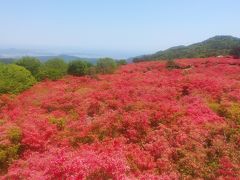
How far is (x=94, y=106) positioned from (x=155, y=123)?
5132 millimetres

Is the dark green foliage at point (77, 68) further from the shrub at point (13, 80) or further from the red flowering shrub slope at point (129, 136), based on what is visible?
the red flowering shrub slope at point (129, 136)

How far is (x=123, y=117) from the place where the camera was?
16172 mm

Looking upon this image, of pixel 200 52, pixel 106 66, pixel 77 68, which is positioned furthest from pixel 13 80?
pixel 200 52

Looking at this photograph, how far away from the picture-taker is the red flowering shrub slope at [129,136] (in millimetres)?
11430

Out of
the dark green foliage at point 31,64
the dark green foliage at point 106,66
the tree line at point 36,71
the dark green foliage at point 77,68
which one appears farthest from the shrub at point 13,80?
the dark green foliage at point 77,68

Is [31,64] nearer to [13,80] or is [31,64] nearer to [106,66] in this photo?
[106,66]

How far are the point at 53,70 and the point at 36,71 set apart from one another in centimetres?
211

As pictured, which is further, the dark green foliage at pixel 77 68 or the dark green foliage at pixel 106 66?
the dark green foliage at pixel 77 68

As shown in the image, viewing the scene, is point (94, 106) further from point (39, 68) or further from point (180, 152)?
point (39, 68)

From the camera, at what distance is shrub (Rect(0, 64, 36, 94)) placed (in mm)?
29203

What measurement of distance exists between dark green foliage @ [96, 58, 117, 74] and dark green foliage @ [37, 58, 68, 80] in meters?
4.64

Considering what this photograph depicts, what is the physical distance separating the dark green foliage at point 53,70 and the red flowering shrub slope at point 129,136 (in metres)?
17.2

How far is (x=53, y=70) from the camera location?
40.4m

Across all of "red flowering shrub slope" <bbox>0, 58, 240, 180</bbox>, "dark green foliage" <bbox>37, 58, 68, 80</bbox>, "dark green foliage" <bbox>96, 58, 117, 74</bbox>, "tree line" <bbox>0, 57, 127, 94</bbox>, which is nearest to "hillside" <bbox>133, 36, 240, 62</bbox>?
"dark green foliage" <bbox>96, 58, 117, 74</bbox>
